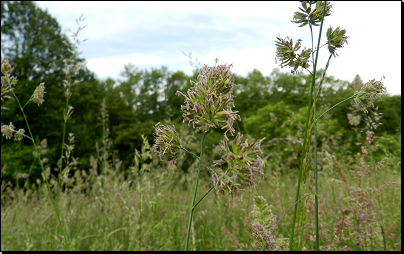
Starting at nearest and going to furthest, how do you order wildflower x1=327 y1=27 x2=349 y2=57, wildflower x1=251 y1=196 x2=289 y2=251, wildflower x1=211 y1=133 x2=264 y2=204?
wildflower x1=211 y1=133 x2=264 y2=204 < wildflower x1=251 y1=196 x2=289 y2=251 < wildflower x1=327 y1=27 x2=349 y2=57

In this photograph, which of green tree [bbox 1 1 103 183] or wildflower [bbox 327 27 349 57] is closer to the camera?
wildflower [bbox 327 27 349 57]

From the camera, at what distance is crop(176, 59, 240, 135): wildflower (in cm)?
100

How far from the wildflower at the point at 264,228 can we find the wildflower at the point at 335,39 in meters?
0.89

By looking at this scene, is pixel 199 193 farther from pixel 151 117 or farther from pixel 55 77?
pixel 151 117

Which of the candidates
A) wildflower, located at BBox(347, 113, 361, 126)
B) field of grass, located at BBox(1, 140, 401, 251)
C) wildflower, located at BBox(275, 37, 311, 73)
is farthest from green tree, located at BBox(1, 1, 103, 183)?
wildflower, located at BBox(275, 37, 311, 73)

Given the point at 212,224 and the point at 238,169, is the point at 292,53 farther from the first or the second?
the point at 212,224

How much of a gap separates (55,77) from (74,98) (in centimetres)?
220

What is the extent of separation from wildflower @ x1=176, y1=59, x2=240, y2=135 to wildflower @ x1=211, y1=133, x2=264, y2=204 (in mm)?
83

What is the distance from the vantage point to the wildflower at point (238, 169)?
→ 960mm

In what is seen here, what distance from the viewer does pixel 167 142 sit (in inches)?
42.2

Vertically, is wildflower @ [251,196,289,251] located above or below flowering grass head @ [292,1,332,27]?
below

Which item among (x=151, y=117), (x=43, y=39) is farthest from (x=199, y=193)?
(x=151, y=117)

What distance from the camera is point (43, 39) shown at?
20.1 m

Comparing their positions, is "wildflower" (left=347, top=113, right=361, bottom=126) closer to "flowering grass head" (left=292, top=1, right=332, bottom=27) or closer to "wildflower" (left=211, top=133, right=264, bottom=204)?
"flowering grass head" (left=292, top=1, right=332, bottom=27)
